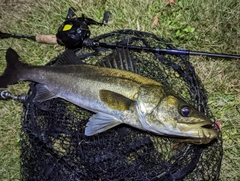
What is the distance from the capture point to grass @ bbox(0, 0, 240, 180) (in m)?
3.31

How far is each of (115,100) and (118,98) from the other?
4cm

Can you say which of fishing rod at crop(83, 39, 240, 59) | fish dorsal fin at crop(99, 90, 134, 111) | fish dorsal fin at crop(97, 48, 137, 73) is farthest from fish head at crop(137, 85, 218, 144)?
fishing rod at crop(83, 39, 240, 59)

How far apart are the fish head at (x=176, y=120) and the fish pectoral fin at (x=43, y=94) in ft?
3.95

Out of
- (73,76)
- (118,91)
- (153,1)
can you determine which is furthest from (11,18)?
(118,91)

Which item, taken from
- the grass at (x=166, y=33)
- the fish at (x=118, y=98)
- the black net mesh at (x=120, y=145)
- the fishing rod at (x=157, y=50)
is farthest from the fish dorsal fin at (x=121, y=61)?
the grass at (x=166, y=33)

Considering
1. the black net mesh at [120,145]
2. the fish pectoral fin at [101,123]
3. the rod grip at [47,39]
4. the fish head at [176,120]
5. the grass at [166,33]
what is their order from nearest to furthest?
the fish head at [176,120], the fish pectoral fin at [101,123], the black net mesh at [120,145], the grass at [166,33], the rod grip at [47,39]

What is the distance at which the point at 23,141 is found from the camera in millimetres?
3275

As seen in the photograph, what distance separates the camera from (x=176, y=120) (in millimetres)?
2494

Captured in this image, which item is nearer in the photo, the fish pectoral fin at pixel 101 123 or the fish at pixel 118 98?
the fish at pixel 118 98

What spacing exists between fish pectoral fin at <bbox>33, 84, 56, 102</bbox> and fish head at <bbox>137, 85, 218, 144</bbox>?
120cm

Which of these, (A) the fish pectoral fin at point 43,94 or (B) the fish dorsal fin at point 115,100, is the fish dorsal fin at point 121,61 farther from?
(A) the fish pectoral fin at point 43,94

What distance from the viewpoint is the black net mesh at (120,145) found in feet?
9.50

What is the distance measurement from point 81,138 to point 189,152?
47.8 inches

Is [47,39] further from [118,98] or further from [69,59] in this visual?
[118,98]
